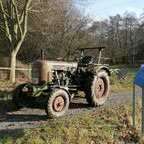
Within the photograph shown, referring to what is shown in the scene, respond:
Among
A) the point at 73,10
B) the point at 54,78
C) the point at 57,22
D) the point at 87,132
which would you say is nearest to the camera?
the point at 87,132

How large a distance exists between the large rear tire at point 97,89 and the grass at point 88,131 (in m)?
0.64

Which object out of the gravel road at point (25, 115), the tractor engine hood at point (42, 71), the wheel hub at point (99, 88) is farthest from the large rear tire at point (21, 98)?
the wheel hub at point (99, 88)

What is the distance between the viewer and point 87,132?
29.0 ft

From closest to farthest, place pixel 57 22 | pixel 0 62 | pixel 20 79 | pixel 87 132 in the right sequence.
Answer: pixel 87 132, pixel 20 79, pixel 0 62, pixel 57 22

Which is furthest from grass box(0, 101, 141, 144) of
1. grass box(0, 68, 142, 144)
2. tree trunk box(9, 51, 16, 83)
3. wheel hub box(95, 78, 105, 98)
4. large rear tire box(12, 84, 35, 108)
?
tree trunk box(9, 51, 16, 83)

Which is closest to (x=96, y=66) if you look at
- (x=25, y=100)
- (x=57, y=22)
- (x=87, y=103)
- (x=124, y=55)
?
(x=87, y=103)

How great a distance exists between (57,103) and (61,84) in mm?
1301

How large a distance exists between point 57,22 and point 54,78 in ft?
53.7

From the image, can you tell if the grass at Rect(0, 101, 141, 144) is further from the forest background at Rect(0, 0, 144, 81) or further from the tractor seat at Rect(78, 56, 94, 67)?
the forest background at Rect(0, 0, 144, 81)

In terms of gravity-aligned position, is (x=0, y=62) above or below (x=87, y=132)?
above

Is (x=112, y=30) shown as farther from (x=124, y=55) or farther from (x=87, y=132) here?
(x=87, y=132)

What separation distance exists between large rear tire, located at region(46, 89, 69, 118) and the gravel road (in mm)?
258

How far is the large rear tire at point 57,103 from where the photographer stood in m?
9.67

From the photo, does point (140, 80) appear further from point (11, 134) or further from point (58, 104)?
point (11, 134)
